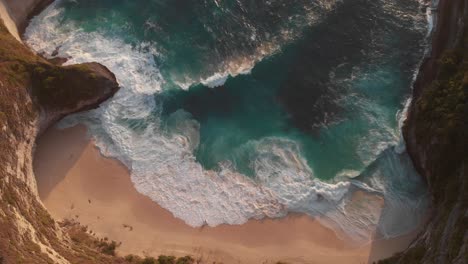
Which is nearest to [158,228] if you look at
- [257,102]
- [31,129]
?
[31,129]

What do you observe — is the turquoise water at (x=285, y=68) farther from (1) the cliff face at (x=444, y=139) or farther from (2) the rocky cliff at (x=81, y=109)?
(2) the rocky cliff at (x=81, y=109)

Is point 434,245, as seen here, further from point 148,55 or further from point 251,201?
point 148,55

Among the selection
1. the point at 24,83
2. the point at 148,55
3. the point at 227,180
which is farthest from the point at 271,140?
the point at 24,83

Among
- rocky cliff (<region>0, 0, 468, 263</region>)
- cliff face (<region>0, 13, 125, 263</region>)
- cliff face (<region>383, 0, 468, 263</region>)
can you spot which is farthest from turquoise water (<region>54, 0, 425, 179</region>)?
cliff face (<region>0, 13, 125, 263</region>)

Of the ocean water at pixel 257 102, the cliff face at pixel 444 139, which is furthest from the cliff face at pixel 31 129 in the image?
the cliff face at pixel 444 139

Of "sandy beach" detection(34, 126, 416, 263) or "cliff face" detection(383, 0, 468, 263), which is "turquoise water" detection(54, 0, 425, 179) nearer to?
"cliff face" detection(383, 0, 468, 263)

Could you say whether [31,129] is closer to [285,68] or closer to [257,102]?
[257,102]

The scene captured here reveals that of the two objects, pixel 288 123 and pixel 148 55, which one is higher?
pixel 148 55
